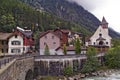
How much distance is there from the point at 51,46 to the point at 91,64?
2501 centimetres

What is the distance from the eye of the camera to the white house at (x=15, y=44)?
301ft

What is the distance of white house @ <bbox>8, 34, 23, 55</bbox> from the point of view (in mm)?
91625

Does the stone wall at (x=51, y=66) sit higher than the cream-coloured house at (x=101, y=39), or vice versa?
the cream-coloured house at (x=101, y=39)

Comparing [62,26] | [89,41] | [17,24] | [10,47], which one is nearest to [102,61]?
[10,47]

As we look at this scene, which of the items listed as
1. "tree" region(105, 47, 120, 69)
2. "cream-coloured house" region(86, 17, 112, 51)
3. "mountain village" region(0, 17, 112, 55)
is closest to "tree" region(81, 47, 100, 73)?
"tree" region(105, 47, 120, 69)

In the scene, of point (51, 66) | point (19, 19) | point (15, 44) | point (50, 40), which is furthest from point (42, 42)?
point (19, 19)

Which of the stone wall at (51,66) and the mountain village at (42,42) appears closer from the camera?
the stone wall at (51,66)

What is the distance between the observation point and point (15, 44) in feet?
302

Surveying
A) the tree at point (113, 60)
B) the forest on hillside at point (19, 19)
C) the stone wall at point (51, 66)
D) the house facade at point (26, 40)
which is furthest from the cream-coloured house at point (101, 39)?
the stone wall at point (51, 66)

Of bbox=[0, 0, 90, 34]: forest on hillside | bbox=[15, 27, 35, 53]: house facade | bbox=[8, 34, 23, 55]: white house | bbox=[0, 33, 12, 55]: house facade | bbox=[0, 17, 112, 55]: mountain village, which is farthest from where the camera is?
bbox=[0, 0, 90, 34]: forest on hillside

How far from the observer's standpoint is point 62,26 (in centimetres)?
17412

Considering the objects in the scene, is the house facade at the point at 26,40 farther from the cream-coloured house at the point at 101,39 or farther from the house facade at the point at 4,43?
the cream-coloured house at the point at 101,39

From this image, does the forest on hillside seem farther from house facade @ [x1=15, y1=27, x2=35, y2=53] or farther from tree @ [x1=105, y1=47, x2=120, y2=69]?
tree @ [x1=105, y1=47, x2=120, y2=69]

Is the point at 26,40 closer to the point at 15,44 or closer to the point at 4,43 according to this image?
the point at 15,44
